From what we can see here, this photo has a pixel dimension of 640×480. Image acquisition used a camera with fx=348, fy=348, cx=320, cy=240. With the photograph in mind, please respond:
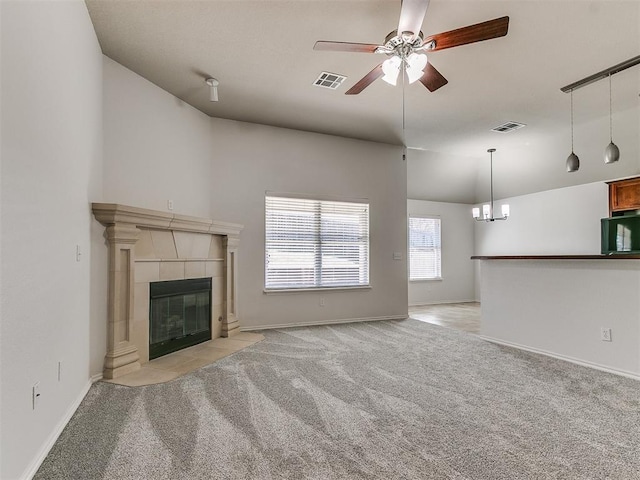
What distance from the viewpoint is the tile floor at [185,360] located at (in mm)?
3086

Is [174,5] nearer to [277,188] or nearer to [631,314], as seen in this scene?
[277,188]

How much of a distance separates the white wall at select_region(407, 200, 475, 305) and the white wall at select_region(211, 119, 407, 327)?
224 centimetres

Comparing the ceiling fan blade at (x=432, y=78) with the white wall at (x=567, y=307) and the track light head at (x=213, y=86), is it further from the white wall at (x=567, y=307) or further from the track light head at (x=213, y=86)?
the white wall at (x=567, y=307)

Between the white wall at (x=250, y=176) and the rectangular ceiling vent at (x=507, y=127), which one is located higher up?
the rectangular ceiling vent at (x=507, y=127)

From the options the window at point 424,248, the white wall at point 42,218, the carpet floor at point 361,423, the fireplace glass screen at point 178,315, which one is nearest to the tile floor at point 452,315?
the window at point 424,248

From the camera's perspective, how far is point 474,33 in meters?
2.38

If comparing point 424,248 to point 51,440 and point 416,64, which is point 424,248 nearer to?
point 416,64

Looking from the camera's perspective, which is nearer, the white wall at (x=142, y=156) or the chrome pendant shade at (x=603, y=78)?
the white wall at (x=142, y=156)

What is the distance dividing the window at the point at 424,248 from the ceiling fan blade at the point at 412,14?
6.09 m

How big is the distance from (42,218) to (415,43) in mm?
2786

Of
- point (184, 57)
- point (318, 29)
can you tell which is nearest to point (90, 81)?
point (184, 57)

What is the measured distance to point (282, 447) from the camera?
2006 mm

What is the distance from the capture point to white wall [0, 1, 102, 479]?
1.57 metres

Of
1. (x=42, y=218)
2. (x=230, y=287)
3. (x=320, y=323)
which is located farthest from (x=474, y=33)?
(x=320, y=323)
